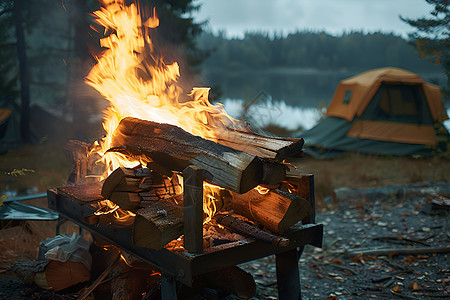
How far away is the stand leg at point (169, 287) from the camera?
241 centimetres

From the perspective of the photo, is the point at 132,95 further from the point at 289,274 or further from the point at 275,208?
the point at 289,274

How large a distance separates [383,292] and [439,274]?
64cm

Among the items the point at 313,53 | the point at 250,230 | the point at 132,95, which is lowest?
the point at 250,230

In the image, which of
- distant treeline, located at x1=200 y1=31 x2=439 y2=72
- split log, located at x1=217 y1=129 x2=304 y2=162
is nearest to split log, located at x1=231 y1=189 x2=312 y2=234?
split log, located at x1=217 y1=129 x2=304 y2=162

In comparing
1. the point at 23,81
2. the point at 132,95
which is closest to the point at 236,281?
the point at 132,95

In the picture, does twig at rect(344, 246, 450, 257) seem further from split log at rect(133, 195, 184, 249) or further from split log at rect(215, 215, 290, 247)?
split log at rect(133, 195, 184, 249)

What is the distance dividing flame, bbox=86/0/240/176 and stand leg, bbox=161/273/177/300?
3.44 feet

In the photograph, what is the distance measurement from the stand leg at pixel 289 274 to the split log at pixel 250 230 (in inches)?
24.8

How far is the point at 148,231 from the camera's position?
2299 millimetres

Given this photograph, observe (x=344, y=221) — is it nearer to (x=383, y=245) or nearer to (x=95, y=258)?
(x=383, y=245)

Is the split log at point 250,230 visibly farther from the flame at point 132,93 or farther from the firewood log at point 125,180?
the flame at point 132,93

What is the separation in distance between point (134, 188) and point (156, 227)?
1.39 ft

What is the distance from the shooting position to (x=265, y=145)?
247 centimetres

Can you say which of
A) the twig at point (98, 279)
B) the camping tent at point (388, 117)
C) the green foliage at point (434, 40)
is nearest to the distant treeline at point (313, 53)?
the camping tent at point (388, 117)
